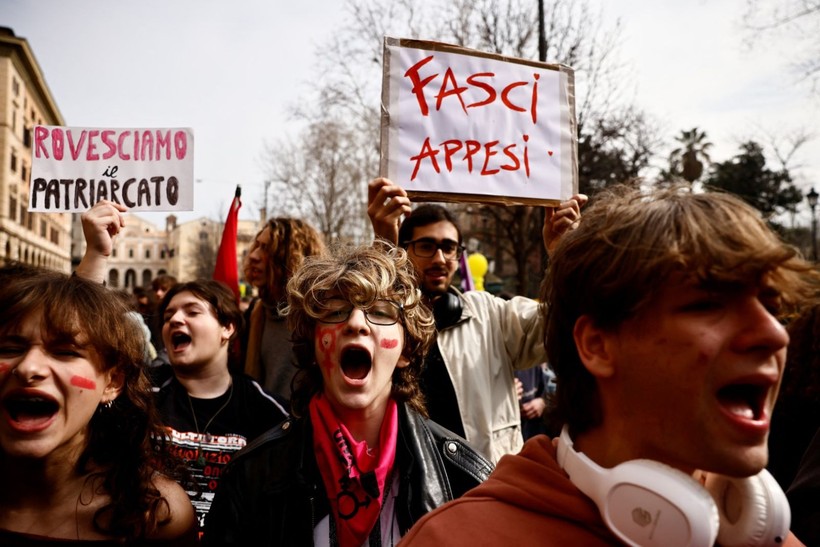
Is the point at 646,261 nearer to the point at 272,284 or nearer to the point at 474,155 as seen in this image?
the point at 474,155

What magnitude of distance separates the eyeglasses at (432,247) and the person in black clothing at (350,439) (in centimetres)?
85

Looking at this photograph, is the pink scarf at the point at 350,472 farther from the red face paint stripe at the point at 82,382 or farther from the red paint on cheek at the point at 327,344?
the red face paint stripe at the point at 82,382

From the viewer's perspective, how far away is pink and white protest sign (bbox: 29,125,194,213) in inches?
152

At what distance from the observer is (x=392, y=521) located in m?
2.09

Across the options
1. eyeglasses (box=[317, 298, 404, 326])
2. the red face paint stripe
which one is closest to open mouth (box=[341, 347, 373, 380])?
eyeglasses (box=[317, 298, 404, 326])

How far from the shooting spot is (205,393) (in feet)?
10.5

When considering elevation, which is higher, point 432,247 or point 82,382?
point 432,247

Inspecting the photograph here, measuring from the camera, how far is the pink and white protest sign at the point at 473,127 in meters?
3.26

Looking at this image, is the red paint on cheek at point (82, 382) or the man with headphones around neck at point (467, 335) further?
the man with headphones around neck at point (467, 335)

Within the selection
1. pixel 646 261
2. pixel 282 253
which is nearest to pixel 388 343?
pixel 646 261

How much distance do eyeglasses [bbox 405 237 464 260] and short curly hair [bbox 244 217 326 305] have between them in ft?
2.61

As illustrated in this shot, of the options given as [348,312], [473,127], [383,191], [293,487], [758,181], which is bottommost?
[293,487]

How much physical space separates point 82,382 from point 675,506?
1.70m

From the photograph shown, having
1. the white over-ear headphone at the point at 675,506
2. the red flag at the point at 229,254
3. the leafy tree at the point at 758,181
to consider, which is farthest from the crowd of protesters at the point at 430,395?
the leafy tree at the point at 758,181
